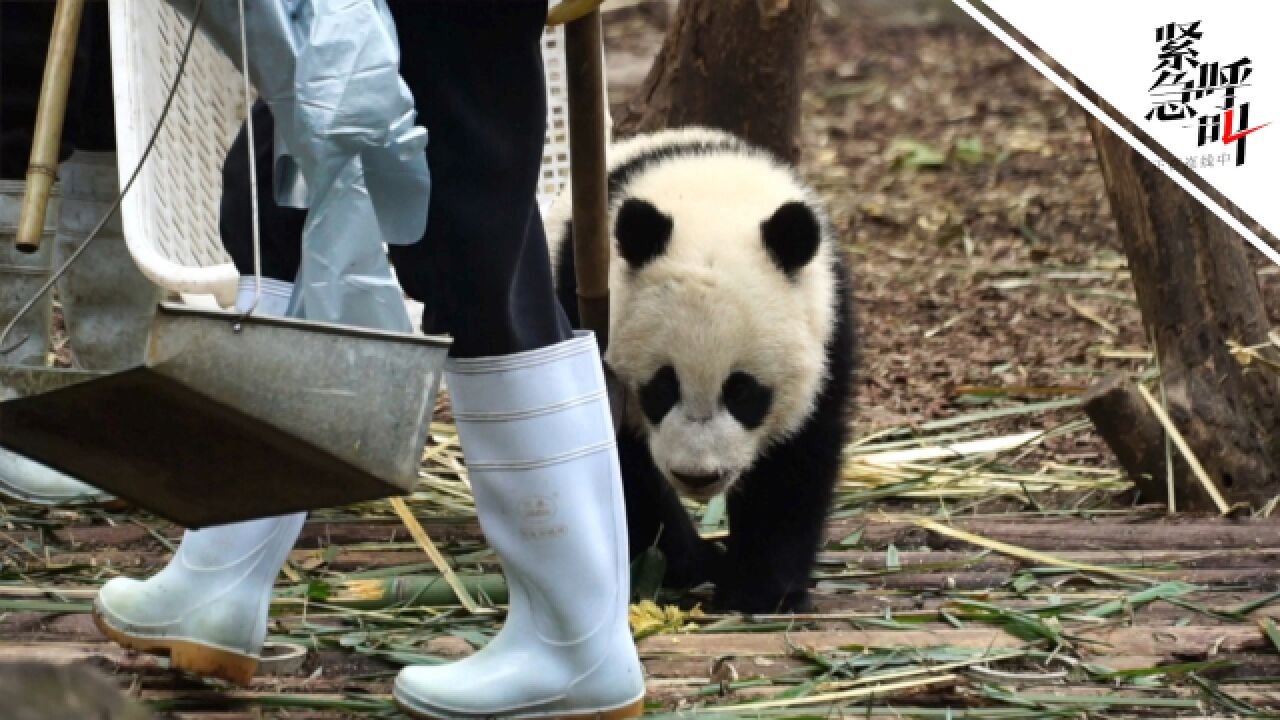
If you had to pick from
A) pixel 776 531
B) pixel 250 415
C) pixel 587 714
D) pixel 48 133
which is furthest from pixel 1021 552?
pixel 48 133

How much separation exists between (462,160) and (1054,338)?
4520 millimetres

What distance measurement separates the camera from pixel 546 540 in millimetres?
2742

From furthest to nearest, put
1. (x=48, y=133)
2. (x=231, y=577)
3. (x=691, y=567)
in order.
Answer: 1. (x=691, y=567)
2. (x=231, y=577)
3. (x=48, y=133)

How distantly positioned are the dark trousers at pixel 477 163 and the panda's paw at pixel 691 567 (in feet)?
5.30

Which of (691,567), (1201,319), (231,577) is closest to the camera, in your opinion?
(231,577)

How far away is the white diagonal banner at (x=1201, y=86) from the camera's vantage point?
493 centimetres

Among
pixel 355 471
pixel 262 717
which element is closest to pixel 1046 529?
pixel 262 717

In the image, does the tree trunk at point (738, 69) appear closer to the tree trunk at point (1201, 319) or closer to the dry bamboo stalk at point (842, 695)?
the tree trunk at point (1201, 319)

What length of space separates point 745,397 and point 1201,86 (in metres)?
2.01

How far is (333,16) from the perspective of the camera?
229 centimetres

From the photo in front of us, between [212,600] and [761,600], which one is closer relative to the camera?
[212,600]

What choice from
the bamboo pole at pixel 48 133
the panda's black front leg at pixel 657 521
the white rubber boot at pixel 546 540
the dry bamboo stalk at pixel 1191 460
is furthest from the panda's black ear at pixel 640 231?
the bamboo pole at pixel 48 133

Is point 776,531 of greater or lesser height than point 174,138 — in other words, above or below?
below

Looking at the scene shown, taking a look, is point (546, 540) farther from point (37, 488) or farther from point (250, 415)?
point (37, 488)
